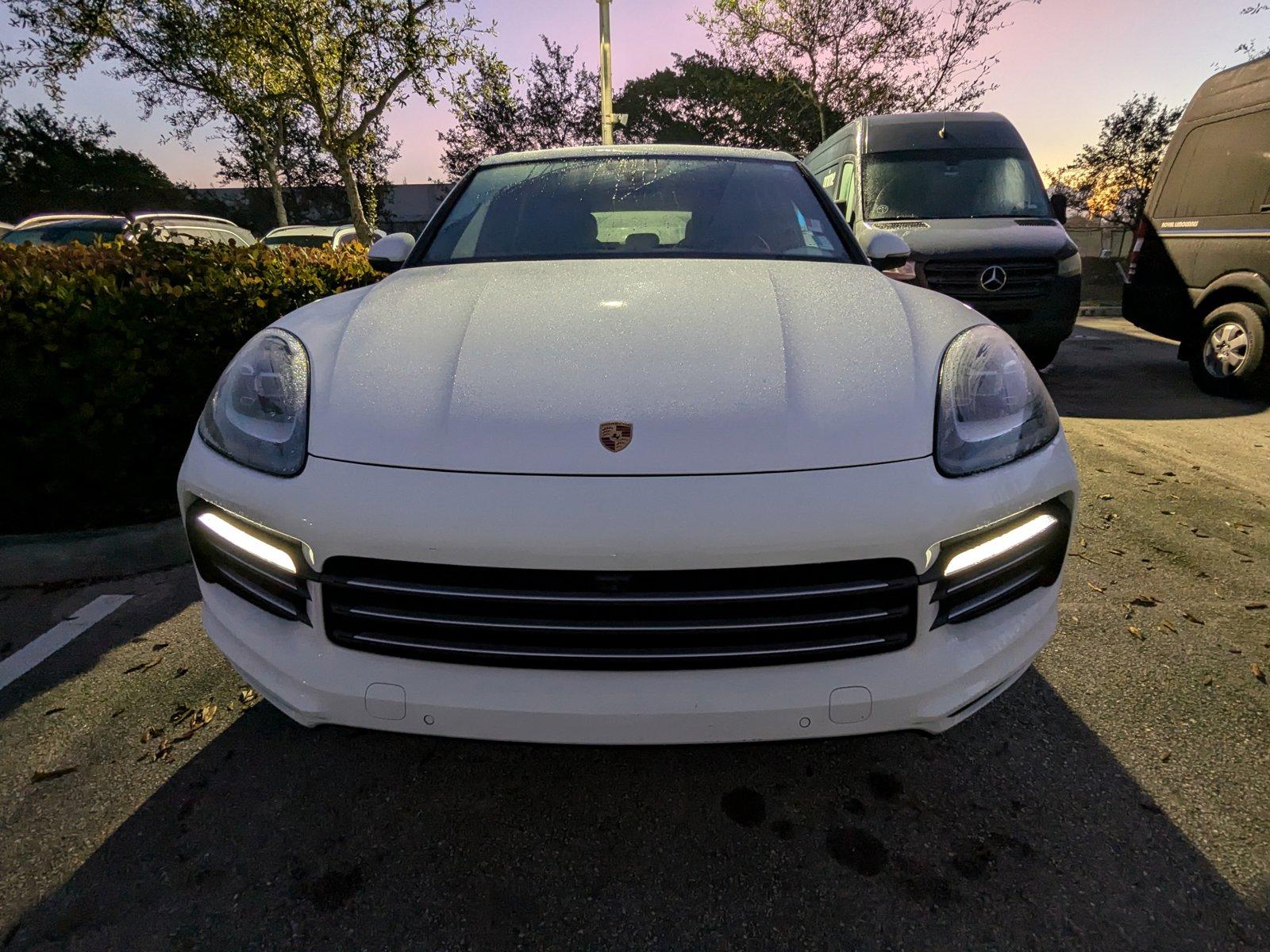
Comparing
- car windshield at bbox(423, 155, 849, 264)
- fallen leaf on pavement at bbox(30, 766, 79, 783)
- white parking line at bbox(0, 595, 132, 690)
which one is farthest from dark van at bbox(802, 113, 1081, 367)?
fallen leaf on pavement at bbox(30, 766, 79, 783)

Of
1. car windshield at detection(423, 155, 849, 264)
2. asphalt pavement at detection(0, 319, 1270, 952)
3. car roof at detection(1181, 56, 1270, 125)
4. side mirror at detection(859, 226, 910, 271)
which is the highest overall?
car roof at detection(1181, 56, 1270, 125)

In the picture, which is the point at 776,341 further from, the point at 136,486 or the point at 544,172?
the point at 136,486

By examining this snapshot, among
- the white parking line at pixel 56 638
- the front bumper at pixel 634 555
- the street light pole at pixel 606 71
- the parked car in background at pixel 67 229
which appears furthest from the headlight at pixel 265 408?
the street light pole at pixel 606 71

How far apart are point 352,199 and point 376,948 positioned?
49.7 ft

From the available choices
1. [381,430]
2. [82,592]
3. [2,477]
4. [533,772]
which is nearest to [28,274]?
[2,477]

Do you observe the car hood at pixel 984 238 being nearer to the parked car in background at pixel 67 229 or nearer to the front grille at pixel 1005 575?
the front grille at pixel 1005 575

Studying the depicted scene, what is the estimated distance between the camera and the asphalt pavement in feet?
4.53

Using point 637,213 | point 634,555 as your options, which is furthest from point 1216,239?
point 634,555

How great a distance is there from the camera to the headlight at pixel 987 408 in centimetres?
145

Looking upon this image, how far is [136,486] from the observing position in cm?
330

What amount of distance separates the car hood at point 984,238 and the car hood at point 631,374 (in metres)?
4.39

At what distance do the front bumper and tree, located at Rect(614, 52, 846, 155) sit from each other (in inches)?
841

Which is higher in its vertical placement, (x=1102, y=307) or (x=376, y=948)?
(x=376, y=948)

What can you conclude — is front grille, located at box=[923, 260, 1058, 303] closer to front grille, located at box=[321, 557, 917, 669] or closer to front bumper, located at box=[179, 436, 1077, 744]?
front bumper, located at box=[179, 436, 1077, 744]
